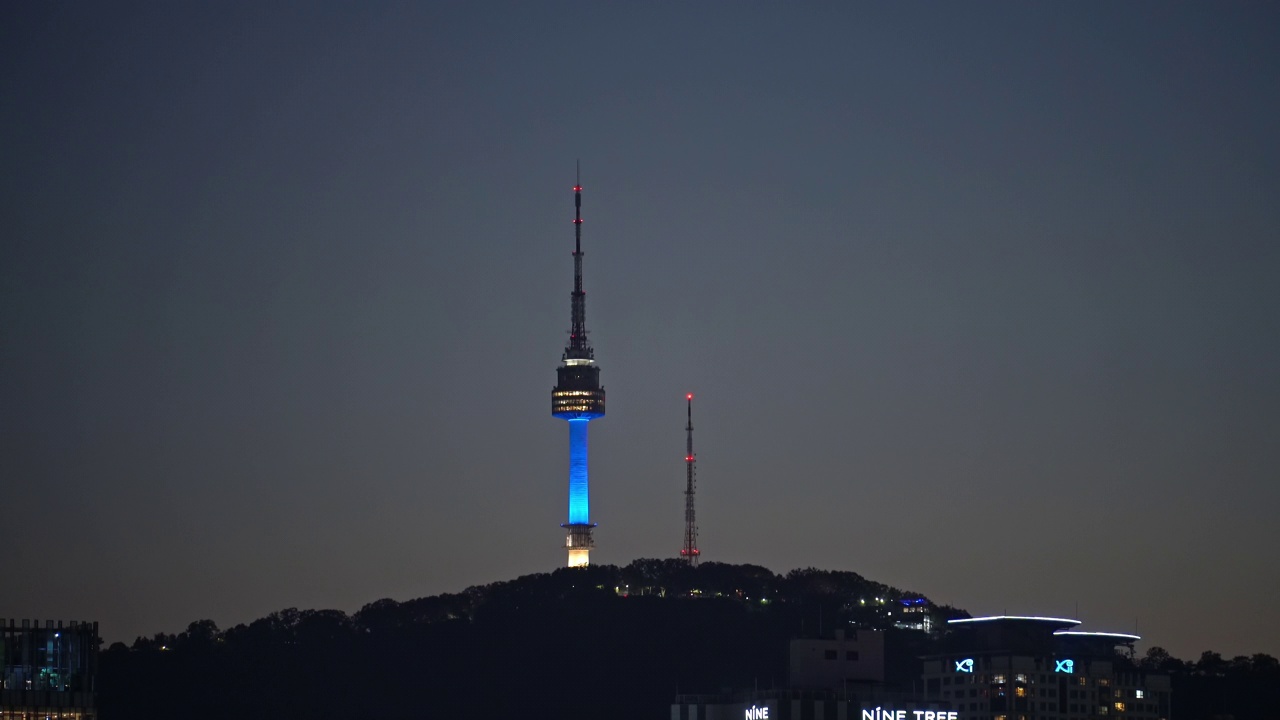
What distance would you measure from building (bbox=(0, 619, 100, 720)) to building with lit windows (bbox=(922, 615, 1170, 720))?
259 ft

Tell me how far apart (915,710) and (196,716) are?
69896 millimetres

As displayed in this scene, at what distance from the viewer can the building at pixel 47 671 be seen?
90.8m

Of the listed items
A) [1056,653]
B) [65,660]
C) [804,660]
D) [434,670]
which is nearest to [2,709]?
[65,660]

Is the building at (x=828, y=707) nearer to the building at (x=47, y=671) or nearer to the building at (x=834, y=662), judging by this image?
the building at (x=834, y=662)

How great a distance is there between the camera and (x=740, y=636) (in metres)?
192

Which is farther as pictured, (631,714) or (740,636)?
(740,636)

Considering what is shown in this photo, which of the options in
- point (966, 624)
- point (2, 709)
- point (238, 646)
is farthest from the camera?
point (238, 646)

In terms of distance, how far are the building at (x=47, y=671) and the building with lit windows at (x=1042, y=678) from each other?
3105 inches

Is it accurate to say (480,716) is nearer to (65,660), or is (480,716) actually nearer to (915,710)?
(915,710)

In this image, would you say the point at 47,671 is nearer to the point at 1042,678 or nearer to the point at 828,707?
the point at 828,707

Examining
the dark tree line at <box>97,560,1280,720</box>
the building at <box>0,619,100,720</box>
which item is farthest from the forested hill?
the building at <box>0,619,100,720</box>

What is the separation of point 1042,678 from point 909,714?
454 inches

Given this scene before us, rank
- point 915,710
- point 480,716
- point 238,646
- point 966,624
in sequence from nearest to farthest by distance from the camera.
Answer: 1. point 915,710
2. point 966,624
3. point 480,716
4. point 238,646

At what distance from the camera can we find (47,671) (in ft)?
302
